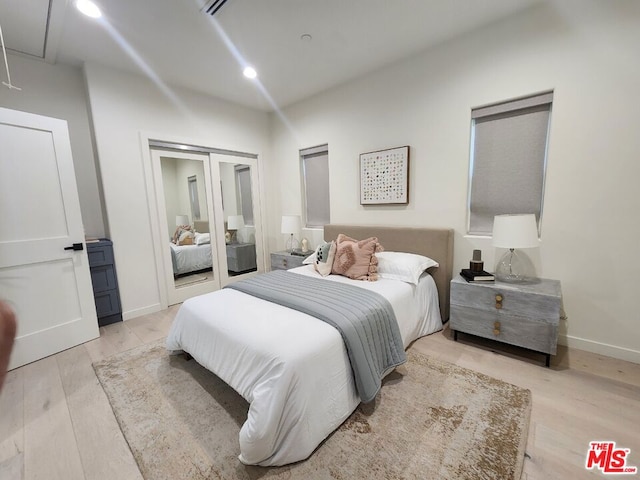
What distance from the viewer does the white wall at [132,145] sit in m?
2.82

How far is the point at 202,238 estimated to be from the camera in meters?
3.72

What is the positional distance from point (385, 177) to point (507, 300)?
169 centimetres

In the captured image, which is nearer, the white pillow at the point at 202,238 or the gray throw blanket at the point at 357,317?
the gray throw blanket at the point at 357,317

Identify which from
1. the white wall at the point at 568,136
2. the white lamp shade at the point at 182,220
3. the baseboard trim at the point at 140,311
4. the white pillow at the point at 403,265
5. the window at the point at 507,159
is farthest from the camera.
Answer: the white lamp shade at the point at 182,220

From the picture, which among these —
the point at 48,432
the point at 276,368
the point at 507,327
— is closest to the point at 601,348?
the point at 507,327

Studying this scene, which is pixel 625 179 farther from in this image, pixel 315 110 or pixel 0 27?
pixel 0 27

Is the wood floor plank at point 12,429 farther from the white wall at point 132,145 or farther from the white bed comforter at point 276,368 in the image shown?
the white wall at point 132,145

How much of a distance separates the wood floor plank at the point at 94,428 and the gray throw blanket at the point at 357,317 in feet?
3.61

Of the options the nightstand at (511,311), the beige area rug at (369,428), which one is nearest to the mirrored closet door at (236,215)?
the beige area rug at (369,428)

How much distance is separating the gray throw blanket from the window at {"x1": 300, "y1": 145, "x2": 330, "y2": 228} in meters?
1.81

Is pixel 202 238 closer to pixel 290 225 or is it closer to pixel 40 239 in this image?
pixel 290 225

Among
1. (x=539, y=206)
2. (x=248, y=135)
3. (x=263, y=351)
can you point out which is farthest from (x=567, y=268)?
(x=248, y=135)

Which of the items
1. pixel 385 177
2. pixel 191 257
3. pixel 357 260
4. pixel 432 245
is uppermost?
pixel 385 177

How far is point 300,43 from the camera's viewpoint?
8.23ft
